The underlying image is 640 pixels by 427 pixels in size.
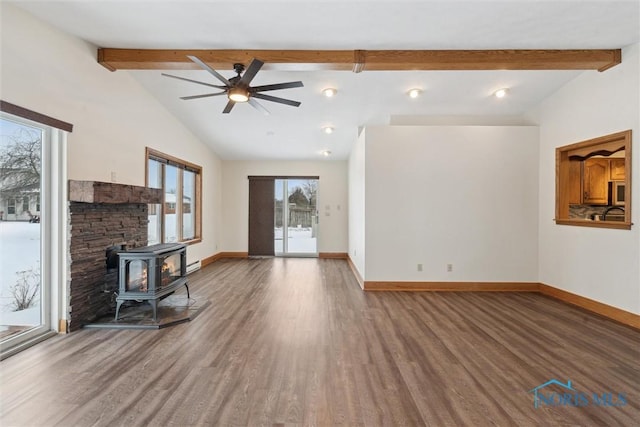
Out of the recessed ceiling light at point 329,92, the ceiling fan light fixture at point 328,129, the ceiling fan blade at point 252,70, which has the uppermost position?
the recessed ceiling light at point 329,92

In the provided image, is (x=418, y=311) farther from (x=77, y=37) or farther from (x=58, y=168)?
(x=77, y=37)

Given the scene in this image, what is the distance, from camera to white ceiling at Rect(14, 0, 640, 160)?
259 cm

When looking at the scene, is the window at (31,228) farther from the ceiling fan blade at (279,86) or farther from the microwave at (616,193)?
the microwave at (616,193)

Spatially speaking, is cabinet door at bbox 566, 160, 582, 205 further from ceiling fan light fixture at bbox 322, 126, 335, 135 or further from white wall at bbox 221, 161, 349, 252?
white wall at bbox 221, 161, 349, 252

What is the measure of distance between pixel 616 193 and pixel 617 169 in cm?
43

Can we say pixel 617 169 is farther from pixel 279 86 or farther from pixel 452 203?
pixel 279 86

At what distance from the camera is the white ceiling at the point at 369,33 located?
2588mm

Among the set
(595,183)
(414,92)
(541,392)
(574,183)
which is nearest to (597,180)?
(595,183)

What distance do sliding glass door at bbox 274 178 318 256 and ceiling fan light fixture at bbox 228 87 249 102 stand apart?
4.54 m

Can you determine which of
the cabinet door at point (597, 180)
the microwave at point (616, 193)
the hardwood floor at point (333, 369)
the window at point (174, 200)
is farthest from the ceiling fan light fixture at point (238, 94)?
the microwave at point (616, 193)

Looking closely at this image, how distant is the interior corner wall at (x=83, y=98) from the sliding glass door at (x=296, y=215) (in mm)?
→ 3214

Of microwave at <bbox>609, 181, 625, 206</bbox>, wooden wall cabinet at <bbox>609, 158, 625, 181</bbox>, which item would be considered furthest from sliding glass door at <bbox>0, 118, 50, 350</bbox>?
wooden wall cabinet at <bbox>609, 158, 625, 181</bbox>

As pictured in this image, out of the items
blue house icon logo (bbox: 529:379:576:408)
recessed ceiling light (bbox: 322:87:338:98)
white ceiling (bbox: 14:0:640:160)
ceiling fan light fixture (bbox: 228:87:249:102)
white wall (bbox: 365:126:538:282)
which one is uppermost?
white ceiling (bbox: 14:0:640:160)

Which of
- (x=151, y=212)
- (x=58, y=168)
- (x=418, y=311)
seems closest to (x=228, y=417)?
(x=418, y=311)
